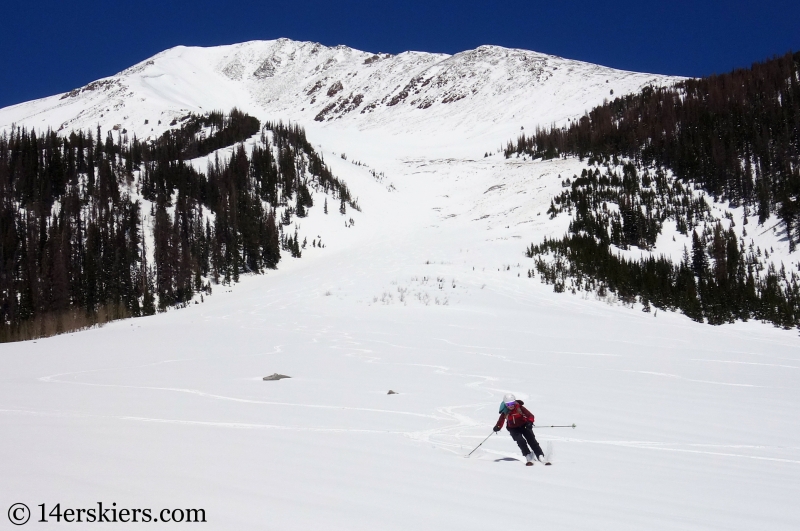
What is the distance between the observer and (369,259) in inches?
1350

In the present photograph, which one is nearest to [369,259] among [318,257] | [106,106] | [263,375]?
[318,257]

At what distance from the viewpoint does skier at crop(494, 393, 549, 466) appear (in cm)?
506

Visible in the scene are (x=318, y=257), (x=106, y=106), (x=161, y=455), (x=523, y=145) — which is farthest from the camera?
(x=106, y=106)

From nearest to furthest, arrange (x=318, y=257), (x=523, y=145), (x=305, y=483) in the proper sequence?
(x=305, y=483) → (x=318, y=257) → (x=523, y=145)

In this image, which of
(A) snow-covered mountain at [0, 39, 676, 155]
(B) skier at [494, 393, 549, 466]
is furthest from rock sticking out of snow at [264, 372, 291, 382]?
(A) snow-covered mountain at [0, 39, 676, 155]

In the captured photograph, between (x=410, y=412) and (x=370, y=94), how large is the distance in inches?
5385

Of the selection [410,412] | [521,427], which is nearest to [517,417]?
[521,427]

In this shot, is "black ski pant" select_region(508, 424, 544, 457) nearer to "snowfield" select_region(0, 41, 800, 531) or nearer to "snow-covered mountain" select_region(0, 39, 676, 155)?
"snowfield" select_region(0, 41, 800, 531)

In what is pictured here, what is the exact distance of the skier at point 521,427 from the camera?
16.6ft

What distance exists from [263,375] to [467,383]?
399 centimetres

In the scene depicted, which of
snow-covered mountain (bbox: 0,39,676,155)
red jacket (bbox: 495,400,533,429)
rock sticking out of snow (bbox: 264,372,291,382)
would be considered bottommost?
rock sticking out of snow (bbox: 264,372,291,382)

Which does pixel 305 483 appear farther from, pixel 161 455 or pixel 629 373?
pixel 629 373

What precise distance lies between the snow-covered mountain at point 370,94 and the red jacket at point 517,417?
→ 76.9 m

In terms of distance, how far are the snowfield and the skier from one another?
26 centimetres
